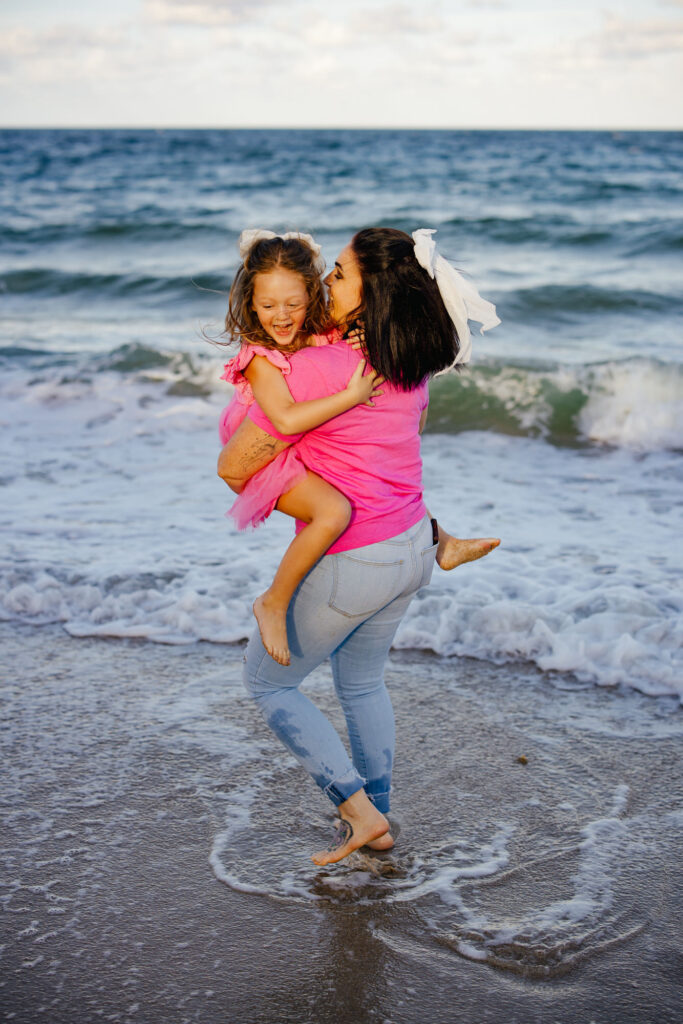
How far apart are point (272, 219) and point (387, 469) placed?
18.1 meters

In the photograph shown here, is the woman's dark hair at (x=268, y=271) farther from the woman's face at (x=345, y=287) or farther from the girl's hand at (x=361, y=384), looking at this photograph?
the girl's hand at (x=361, y=384)

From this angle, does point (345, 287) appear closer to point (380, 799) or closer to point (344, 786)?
point (344, 786)

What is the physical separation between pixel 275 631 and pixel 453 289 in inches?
35.6

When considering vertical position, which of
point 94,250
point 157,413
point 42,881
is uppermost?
point 94,250

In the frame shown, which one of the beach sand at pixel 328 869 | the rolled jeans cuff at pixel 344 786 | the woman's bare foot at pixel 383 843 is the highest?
the rolled jeans cuff at pixel 344 786

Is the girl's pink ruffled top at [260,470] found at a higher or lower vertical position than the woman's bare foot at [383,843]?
higher

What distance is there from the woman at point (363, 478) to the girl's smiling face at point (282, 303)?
9cm

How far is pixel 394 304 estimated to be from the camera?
2.17m

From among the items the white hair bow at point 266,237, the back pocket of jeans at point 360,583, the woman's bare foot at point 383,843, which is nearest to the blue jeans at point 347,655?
the back pocket of jeans at point 360,583

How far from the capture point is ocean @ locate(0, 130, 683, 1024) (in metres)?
2.24

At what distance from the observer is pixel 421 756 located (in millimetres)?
3279

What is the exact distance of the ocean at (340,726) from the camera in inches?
88.4

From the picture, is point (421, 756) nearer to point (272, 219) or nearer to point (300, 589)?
point (300, 589)

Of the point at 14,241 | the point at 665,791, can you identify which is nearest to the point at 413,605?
the point at 665,791
